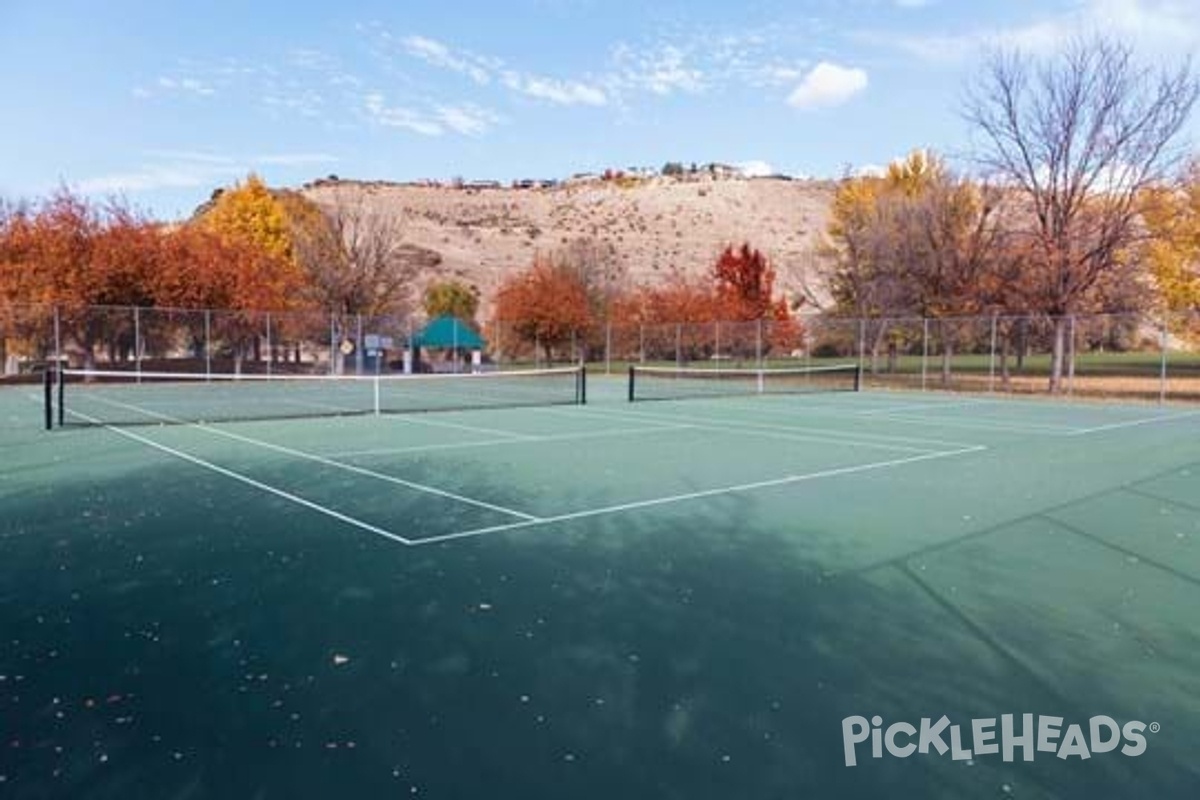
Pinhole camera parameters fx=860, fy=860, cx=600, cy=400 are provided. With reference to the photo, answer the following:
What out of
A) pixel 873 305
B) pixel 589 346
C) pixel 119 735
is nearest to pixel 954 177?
pixel 873 305

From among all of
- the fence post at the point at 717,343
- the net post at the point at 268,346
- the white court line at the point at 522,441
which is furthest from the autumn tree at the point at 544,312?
the white court line at the point at 522,441

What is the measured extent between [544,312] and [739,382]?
11.5 m

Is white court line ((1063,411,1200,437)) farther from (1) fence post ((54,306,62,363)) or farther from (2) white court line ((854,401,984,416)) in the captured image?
(1) fence post ((54,306,62,363))

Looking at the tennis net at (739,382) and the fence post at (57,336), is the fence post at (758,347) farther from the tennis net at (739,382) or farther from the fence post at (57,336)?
the fence post at (57,336)

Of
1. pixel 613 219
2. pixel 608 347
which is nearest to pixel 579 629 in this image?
pixel 608 347

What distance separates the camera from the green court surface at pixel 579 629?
2.94 metres

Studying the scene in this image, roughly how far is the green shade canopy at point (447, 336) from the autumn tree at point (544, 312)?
7.15 feet

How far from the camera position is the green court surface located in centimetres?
294

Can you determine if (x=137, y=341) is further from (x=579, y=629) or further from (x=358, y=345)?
(x=579, y=629)

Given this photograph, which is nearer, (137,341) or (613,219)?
(137,341)

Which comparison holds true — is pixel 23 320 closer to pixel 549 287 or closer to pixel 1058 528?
pixel 549 287

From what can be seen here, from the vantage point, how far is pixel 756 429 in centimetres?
1480

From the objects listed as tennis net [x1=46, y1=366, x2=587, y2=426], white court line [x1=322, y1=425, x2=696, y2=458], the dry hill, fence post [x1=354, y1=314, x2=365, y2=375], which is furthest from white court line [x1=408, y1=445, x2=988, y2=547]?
the dry hill

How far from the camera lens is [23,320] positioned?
25.4m
